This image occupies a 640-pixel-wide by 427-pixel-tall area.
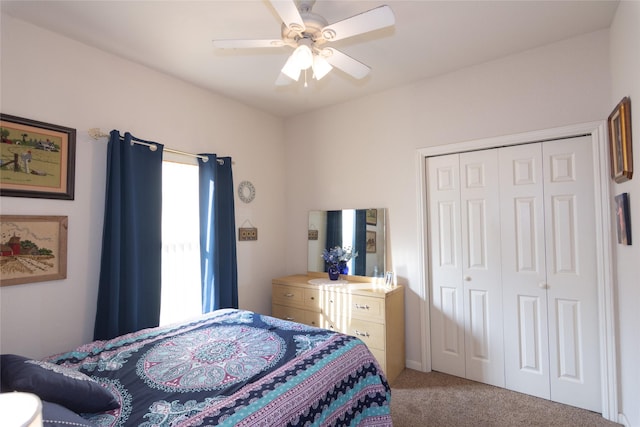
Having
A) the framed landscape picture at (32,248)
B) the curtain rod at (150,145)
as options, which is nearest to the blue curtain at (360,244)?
the curtain rod at (150,145)

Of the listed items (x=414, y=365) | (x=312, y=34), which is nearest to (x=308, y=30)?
(x=312, y=34)

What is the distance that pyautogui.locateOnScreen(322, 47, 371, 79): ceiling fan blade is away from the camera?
6.05 feet

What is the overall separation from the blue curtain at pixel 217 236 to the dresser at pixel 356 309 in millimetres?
590

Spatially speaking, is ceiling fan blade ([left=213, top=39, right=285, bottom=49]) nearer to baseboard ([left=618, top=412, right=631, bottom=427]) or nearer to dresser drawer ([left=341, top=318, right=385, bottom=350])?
dresser drawer ([left=341, top=318, right=385, bottom=350])

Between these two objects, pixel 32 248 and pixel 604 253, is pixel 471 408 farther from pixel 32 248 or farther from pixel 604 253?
pixel 32 248

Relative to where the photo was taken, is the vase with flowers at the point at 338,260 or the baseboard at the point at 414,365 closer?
the baseboard at the point at 414,365

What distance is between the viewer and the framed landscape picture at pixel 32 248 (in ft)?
6.27

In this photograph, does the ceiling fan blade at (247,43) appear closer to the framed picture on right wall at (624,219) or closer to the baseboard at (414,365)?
the framed picture on right wall at (624,219)

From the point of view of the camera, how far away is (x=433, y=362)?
2.97m

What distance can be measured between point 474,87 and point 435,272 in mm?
1711

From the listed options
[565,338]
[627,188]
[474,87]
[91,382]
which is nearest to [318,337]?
[91,382]

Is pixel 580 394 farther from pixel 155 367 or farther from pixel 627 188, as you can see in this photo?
pixel 155 367

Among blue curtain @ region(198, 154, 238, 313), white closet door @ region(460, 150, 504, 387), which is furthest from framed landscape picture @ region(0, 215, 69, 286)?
white closet door @ region(460, 150, 504, 387)

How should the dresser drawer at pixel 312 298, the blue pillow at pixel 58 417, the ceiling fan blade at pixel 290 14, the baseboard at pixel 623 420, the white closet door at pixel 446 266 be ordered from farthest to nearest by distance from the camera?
the dresser drawer at pixel 312 298 < the white closet door at pixel 446 266 < the baseboard at pixel 623 420 < the ceiling fan blade at pixel 290 14 < the blue pillow at pixel 58 417
